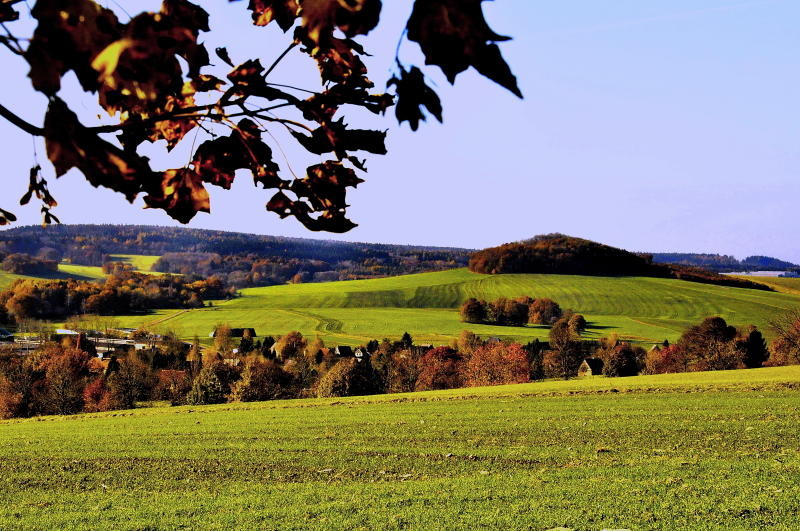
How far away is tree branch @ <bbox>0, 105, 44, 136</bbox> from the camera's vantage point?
1297 mm

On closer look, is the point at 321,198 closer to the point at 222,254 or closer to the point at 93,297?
the point at 93,297

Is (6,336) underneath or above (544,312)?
underneath

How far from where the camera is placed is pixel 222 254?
6575 inches

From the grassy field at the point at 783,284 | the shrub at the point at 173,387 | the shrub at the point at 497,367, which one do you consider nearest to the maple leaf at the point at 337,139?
the shrub at the point at 173,387

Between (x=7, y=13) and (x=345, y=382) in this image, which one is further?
(x=345, y=382)

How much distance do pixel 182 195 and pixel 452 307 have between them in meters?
113

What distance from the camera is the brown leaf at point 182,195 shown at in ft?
5.90

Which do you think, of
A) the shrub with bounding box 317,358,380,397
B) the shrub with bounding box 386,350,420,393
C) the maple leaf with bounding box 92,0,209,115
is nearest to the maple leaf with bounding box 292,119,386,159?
the maple leaf with bounding box 92,0,209,115

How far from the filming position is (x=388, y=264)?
17488cm

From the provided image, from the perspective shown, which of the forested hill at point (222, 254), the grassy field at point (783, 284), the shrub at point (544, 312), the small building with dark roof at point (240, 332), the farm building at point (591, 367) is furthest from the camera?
the forested hill at point (222, 254)

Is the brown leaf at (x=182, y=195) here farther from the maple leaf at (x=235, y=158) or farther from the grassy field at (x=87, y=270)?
the grassy field at (x=87, y=270)

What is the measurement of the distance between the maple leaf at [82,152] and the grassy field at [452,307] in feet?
289

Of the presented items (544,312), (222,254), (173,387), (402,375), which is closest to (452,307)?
(544,312)

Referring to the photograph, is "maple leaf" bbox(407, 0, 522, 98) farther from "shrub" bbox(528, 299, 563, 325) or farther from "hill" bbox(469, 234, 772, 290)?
"hill" bbox(469, 234, 772, 290)
